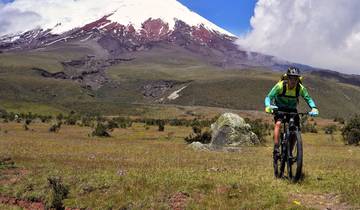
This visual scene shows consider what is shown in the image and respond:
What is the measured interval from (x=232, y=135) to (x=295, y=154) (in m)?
20.3

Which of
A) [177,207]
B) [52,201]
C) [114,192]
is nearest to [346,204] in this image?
[177,207]

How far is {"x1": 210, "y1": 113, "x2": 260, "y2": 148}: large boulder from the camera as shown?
33.3m

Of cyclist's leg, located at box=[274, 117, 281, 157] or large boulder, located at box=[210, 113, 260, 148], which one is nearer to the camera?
cyclist's leg, located at box=[274, 117, 281, 157]

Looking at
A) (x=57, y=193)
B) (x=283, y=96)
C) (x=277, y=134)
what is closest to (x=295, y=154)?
(x=277, y=134)

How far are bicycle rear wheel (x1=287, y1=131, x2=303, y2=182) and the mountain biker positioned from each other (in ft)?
1.31

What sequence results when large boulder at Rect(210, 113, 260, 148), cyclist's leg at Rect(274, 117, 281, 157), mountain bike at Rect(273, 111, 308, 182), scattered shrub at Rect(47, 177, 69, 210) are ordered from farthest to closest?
large boulder at Rect(210, 113, 260, 148) → cyclist's leg at Rect(274, 117, 281, 157) → scattered shrub at Rect(47, 177, 69, 210) → mountain bike at Rect(273, 111, 308, 182)

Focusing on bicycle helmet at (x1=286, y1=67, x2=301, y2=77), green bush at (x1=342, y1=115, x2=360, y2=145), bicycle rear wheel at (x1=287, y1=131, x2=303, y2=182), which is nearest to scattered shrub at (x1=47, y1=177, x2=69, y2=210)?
bicycle rear wheel at (x1=287, y1=131, x2=303, y2=182)

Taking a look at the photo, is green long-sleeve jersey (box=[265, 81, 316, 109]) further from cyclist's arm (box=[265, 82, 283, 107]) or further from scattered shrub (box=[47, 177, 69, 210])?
scattered shrub (box=[47, 177, 69, 210])

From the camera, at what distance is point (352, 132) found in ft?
119

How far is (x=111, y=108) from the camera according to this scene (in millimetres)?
129500

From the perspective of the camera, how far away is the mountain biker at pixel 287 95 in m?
13.2

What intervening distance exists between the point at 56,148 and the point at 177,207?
15243mm

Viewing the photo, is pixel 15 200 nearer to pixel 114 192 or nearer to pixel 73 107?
pixel 114 192

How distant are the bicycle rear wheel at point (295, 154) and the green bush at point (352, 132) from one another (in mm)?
23318
